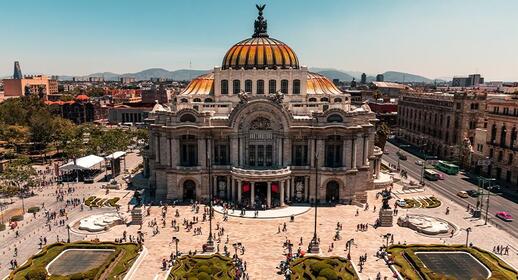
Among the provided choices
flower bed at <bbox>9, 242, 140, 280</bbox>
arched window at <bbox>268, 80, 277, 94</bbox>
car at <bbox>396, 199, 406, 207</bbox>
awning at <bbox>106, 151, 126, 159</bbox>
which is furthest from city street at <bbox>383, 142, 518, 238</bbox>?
awning at <bbox>106, 151, 126, 159</bbox>

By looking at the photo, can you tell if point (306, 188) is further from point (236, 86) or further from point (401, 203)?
point (236, 86)

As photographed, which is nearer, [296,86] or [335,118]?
[335,118]

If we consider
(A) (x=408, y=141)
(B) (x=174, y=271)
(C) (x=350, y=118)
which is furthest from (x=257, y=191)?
(A) (x=408, y=141)

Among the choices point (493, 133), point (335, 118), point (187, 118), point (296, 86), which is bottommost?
point (493, 133)

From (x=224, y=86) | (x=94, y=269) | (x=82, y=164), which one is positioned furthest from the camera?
(x=82, y=164)

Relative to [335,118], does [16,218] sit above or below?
below

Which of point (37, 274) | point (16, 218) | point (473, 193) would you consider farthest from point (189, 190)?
point (473, 193)

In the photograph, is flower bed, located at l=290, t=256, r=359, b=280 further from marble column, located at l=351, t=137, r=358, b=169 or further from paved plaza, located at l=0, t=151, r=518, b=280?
marble column, located at l=351, t=137, r=358, b=169
